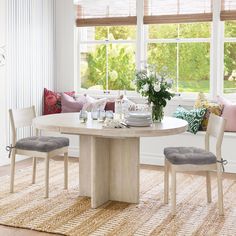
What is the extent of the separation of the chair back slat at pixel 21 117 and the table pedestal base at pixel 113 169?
2.42 feet

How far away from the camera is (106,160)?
4293 mm

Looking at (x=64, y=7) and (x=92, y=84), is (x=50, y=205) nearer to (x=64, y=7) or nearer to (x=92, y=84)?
(x=92, y=84)

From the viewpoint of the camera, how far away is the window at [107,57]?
671 cm

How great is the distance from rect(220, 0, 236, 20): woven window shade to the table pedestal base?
8.29ft

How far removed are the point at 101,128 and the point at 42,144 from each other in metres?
0.88

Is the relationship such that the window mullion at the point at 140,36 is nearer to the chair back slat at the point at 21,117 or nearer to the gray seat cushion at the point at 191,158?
the chair back slat at the point at 21,117

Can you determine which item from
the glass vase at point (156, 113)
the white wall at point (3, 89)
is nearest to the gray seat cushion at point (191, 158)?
the glass vase at point (156, 113)

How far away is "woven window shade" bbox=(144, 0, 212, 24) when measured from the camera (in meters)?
6.09

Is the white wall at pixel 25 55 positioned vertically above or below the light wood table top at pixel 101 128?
above

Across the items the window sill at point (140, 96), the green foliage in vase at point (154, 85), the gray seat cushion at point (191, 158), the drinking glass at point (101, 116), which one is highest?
the green foliage in vase at point (154, 85)

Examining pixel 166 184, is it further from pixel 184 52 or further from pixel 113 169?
pixel 184 52

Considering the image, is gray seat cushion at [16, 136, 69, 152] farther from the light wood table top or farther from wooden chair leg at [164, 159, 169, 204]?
wooden chair leg at [164, 159, 169, 204]

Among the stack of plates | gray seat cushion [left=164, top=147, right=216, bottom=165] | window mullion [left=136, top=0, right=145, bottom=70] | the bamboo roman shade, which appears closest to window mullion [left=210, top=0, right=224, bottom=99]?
window mullion [left=136, top=0, right=145, bottom=70]

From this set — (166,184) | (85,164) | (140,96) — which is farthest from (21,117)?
(140,96)
